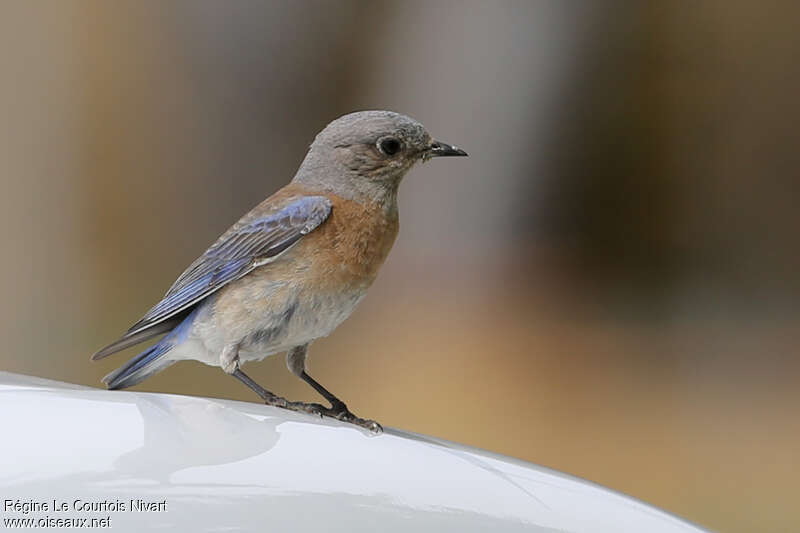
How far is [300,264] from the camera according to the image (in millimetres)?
1652

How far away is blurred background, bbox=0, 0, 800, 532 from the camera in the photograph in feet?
11.1

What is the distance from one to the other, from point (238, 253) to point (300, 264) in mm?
125

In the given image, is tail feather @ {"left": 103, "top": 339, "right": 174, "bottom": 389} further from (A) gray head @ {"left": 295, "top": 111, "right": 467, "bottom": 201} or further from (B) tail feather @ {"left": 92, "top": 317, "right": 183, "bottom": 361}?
(A) gray head @ {"left": 295, "top": 111, "right": 467, "bottom": 201}

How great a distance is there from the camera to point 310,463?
1.10m

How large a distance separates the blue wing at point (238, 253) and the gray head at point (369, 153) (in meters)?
0.06

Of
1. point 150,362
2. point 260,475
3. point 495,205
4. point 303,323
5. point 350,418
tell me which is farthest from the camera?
point 495,205

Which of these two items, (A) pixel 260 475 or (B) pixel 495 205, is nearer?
(A) pixel 260 475

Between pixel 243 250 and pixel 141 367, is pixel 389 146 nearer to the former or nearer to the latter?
pixel 243 250

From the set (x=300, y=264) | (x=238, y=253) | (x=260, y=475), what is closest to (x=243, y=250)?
(x=238, y=253)

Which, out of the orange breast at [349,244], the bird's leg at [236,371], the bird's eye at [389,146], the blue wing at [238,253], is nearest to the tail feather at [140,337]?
the blue wing at [238,253]

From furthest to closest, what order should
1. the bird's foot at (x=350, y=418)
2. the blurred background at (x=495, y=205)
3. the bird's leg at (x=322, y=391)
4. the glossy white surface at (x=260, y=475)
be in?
the blurred background at (x=495, y=205) < the bird's leg at (x=322, y=391) < the bird's foot at (x=350, y=418) < the glossy white surface at (x=260, y=475)

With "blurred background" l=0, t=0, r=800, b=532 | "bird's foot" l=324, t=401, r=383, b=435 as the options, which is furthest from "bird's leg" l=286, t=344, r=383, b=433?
"blurred background" l=0, t=0, r=800, b=532

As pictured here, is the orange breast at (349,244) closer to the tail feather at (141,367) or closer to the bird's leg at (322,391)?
the bird's leg at (322,391)

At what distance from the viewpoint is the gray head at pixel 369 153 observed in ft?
5.43
